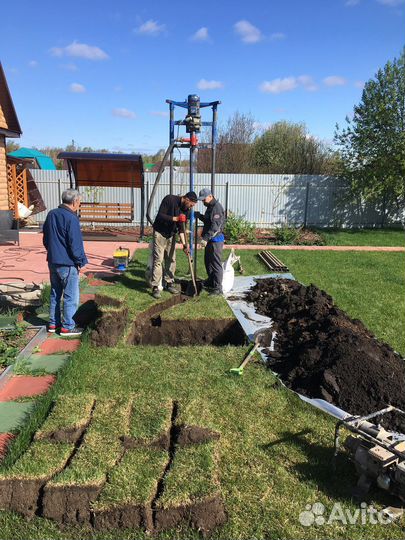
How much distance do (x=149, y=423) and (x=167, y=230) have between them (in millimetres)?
4048

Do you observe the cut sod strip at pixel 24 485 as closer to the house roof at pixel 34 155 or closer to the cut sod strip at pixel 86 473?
the cut sod strip at pixel 86 473

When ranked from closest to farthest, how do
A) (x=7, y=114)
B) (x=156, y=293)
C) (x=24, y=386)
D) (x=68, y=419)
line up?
(x=68, y=419) < (x=24, y=386) < (x=156, y=293) < (x=7, y=114)

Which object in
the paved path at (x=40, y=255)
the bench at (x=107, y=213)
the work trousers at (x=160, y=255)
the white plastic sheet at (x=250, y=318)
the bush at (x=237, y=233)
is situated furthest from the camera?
the bench at (x=107, y=213)

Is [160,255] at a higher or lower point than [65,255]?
lower

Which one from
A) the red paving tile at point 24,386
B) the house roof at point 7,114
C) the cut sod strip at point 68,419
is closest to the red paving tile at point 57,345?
the red paving tile at point 24,386

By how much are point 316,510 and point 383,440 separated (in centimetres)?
61

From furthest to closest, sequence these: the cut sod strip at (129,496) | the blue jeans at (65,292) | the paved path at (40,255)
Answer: the paved path at (40,255), the blue jeans at (65,292), the cut sod strip at (129,496)

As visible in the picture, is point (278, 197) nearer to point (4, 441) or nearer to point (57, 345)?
point (57, 345)

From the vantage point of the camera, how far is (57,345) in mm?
4961

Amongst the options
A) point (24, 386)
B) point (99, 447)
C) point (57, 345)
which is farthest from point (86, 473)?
point (57, 345)

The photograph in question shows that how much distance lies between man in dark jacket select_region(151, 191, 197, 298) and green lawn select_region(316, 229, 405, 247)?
8.77m

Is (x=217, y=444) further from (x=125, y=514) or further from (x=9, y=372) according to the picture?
(x=9, y=372)

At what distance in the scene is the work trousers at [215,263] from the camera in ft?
23.0

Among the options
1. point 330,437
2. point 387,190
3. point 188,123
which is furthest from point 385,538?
point 387,190
